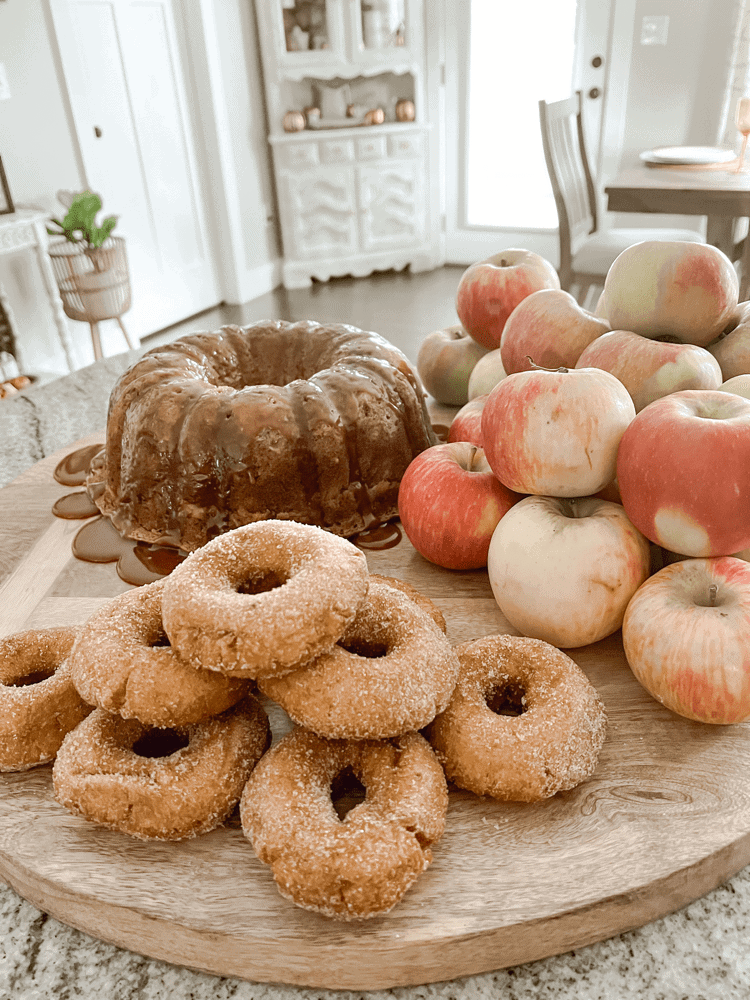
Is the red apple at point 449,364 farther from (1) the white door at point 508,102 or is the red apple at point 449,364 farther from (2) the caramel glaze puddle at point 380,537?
(1) the white door at point 508,102

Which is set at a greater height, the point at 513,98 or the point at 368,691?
the point at 513,98

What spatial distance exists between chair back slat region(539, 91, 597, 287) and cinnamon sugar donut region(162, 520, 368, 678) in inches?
122

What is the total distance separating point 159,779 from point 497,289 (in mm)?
1140

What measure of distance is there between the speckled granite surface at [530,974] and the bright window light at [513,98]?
513 cm

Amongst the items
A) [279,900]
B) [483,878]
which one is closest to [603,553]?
[483,878]

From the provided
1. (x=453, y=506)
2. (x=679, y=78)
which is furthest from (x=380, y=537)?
Answer: (x=679, y=78)

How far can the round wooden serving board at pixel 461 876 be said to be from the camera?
0.68 meters

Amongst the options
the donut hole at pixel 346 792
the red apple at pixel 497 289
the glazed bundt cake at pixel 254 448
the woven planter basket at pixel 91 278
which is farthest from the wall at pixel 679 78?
the donut hole at pixel 346 792

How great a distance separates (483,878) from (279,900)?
20 centimetres

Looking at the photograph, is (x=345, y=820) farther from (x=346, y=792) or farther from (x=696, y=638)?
(x=696, y=638)

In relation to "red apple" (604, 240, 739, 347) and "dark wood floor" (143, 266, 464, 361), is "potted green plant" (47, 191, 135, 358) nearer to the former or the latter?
"dark wood floor" (143, 266, 464, 361)

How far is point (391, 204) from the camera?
513 centimetres

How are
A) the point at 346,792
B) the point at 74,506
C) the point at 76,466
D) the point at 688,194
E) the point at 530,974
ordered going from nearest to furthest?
the point at 530,974 < the point at 346,792 < the point at 74,506 < the point at 76,466 < the point at 688,194

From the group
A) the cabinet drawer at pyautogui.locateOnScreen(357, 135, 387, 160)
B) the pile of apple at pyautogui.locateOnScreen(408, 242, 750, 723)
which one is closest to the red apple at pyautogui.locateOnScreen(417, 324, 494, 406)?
the pile of apple at pyautogui.locateOnScreen(408, 242, 750, 723)
